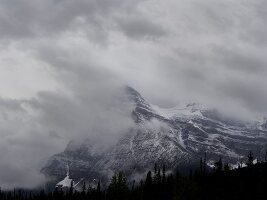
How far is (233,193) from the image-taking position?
200 m

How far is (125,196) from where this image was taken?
15988 cm

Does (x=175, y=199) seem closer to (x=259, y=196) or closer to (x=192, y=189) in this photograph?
(x=192, y=189)

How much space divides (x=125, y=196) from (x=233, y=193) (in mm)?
55359

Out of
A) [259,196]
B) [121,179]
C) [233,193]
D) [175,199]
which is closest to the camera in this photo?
[175,199]

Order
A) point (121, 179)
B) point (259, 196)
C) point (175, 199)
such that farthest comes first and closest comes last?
point (259, 196) < point (121, 179) < point (175, 199)

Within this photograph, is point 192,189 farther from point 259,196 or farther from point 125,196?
point 259,196

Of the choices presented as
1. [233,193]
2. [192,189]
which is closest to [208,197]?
[233,193]

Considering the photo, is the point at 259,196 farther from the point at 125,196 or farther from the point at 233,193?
the point at 125,196

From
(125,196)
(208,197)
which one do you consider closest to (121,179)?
(125,196)

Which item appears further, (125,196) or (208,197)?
(208,197)

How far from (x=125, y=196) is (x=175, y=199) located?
18.8 metres

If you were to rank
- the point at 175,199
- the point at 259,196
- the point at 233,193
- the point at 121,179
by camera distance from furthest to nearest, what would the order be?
the point at 233,193 < the point at 259,196 < the point at 121,179 < the point at 175,199

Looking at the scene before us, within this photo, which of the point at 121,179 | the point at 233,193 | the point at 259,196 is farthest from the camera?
the point at 233,193

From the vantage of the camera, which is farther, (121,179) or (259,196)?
(259,196)
